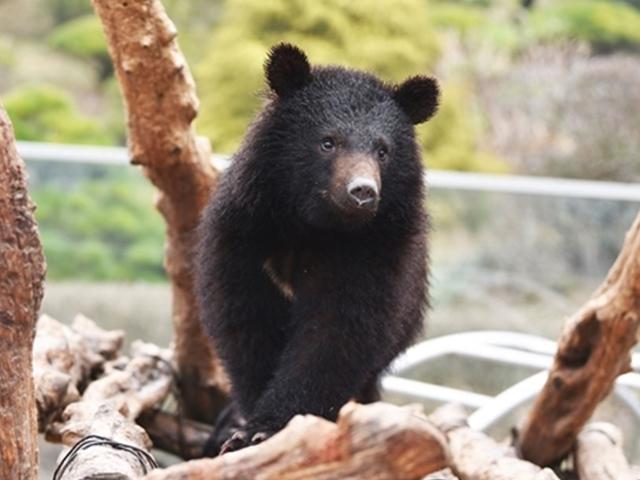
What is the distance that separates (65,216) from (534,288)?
3184 millimetres

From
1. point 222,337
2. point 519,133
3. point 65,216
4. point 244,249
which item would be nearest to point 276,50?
point 244,249

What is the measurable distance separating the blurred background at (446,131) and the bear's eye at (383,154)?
2.28 m

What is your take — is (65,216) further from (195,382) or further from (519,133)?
(519,133)

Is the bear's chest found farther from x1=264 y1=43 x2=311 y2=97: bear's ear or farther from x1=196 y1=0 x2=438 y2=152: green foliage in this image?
x1=196 y1=0 x2=438 y2=152: green foliage

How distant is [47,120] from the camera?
34.9ft

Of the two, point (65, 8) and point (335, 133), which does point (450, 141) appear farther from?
point (335, 133)

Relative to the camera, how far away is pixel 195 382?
14.3 feet

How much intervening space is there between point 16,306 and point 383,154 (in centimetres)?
116

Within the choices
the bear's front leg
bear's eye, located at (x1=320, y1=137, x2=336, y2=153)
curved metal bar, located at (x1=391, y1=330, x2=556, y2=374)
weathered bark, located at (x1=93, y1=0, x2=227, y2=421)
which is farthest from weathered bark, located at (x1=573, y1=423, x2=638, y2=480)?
weathered bark, located at (x1=93, y1=0, x2=227, y2=421)

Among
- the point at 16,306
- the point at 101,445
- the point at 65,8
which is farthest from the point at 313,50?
the point at 16,306

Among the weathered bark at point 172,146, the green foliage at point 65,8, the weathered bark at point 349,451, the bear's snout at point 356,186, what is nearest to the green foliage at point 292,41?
the green foliage at point 65,8

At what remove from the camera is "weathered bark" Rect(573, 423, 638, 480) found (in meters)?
3.45

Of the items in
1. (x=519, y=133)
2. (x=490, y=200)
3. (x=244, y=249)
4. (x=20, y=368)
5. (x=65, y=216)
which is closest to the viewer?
(x=20, y=368)

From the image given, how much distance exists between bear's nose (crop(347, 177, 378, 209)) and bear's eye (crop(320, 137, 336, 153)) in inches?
8.4
